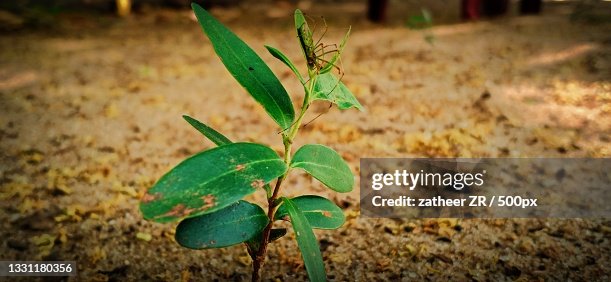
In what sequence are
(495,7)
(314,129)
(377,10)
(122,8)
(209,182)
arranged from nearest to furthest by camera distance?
(209,182)
(314,129)
(495,7)
(377,10)
(122,8)

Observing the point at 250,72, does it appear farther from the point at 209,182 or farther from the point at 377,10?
the point at 377,10

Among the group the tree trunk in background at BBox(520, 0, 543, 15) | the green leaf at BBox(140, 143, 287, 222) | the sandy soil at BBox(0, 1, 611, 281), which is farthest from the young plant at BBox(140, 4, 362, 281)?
the tree trunk in background at BBox(520, 0, 543, 15)

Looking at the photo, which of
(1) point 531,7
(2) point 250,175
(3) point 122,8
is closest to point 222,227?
(2) point 250,175

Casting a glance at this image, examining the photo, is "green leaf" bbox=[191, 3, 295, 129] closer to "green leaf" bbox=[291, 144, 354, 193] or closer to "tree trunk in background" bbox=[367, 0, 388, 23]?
"green leaf" bbox=[291, 144, 354, 193]

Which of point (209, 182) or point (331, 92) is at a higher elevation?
point (331, 92)

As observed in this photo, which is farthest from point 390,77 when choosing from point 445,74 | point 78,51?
point 78,51
